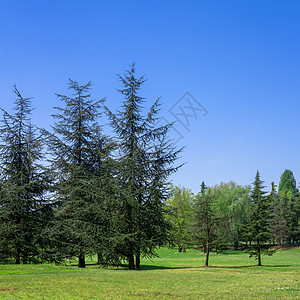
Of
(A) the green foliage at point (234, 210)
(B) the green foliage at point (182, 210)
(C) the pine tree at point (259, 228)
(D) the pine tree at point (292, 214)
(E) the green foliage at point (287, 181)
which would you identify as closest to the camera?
(C) the pine tree at point (259, 228)

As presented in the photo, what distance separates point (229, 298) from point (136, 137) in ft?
57.5

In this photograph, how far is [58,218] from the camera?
1079 inches

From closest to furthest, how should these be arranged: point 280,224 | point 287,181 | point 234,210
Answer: point 234,210, point 280,224, point 287,181

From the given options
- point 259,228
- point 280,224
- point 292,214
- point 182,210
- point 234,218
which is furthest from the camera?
point 292,214

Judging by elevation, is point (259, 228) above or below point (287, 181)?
below

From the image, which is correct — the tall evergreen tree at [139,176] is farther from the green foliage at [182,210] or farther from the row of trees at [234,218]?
the green foliage at [182,210]

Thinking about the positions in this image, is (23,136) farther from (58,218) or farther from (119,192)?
(119,192)

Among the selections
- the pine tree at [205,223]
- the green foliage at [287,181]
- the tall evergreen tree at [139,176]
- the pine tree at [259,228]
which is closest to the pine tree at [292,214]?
the green foliage at [287,181]

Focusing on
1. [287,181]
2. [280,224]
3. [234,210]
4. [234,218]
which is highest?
[287,181]

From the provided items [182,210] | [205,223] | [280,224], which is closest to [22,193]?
[205,223]

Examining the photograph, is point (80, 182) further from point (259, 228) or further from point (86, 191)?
point (259, 228)

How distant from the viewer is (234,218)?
6378 centimetres

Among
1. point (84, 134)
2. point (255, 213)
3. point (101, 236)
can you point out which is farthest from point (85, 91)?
point (255, 213)

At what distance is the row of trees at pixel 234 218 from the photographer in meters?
31.2
